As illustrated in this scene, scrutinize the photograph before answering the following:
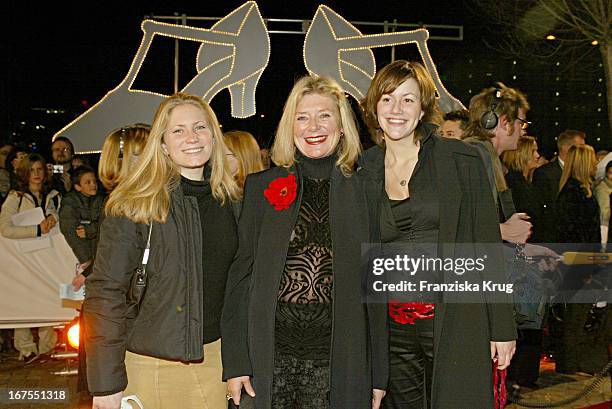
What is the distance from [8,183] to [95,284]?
393 cm

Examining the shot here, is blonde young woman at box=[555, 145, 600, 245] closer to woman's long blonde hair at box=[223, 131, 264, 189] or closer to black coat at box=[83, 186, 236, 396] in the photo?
woman's long blonde hair at box=[223, 131, 264, 189]

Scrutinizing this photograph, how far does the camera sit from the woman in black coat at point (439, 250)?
2.75 meters

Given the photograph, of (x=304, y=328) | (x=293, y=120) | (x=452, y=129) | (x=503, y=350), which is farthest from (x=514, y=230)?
(x=304, y=328)

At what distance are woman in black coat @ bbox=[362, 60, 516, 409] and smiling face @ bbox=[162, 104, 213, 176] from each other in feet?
2.06

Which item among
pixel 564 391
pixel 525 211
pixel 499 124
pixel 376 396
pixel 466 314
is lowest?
pixel 564 391

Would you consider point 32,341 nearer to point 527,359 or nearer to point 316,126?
point 527,359

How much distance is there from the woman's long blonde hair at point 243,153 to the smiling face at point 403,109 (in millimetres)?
1259

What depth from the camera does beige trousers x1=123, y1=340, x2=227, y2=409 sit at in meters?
2.42

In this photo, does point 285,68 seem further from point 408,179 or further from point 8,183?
point 408,179

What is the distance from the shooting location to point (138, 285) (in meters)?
2.36

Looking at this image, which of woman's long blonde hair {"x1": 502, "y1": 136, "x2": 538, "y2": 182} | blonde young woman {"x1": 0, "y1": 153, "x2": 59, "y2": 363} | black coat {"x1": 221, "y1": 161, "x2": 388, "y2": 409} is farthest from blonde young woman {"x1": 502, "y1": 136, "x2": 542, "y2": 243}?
blonde young woman {"x1": 0, "y1": 153, "x2": 59, "y2": 363}

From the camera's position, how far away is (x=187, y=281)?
2.38 m

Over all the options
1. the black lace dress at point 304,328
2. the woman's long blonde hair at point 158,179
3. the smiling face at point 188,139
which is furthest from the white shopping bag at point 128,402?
the smiling face at point 188,139

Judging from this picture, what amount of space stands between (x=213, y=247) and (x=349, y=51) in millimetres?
3455
